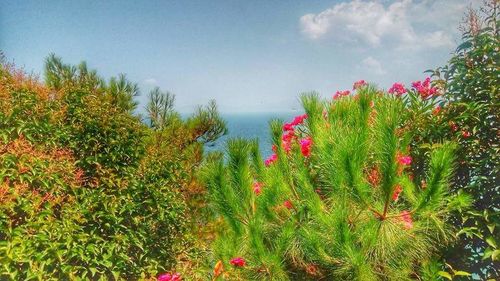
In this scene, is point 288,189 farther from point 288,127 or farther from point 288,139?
point 288,127

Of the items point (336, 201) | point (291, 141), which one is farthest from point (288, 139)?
point (336, 201)

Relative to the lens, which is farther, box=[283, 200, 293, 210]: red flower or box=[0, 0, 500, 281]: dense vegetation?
box=[283, 200, 293, 210]: red flower

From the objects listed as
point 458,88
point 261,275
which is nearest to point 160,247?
point 261,275

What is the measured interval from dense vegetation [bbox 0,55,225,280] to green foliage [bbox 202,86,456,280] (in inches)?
50.0

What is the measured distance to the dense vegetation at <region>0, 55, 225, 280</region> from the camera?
3596 millimetres

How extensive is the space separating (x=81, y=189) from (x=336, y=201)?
2.66m

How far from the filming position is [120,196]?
4.36 meters

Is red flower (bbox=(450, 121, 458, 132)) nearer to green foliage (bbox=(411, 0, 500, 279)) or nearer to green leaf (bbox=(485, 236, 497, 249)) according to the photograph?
green foliage (bbox=(411, 0, 500, 279))

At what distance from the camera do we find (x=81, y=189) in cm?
421

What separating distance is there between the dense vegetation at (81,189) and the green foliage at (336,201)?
4.17ft

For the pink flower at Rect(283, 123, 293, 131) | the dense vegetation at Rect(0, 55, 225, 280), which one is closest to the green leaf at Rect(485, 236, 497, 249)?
the pink flower at Rect(283, 123, 293, 131)

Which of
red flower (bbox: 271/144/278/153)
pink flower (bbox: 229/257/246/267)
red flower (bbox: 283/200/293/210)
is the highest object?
red flower (bbox: 271/144/278/153)

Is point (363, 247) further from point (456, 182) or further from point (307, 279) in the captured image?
point (456, 182)

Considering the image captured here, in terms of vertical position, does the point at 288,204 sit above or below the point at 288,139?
below
